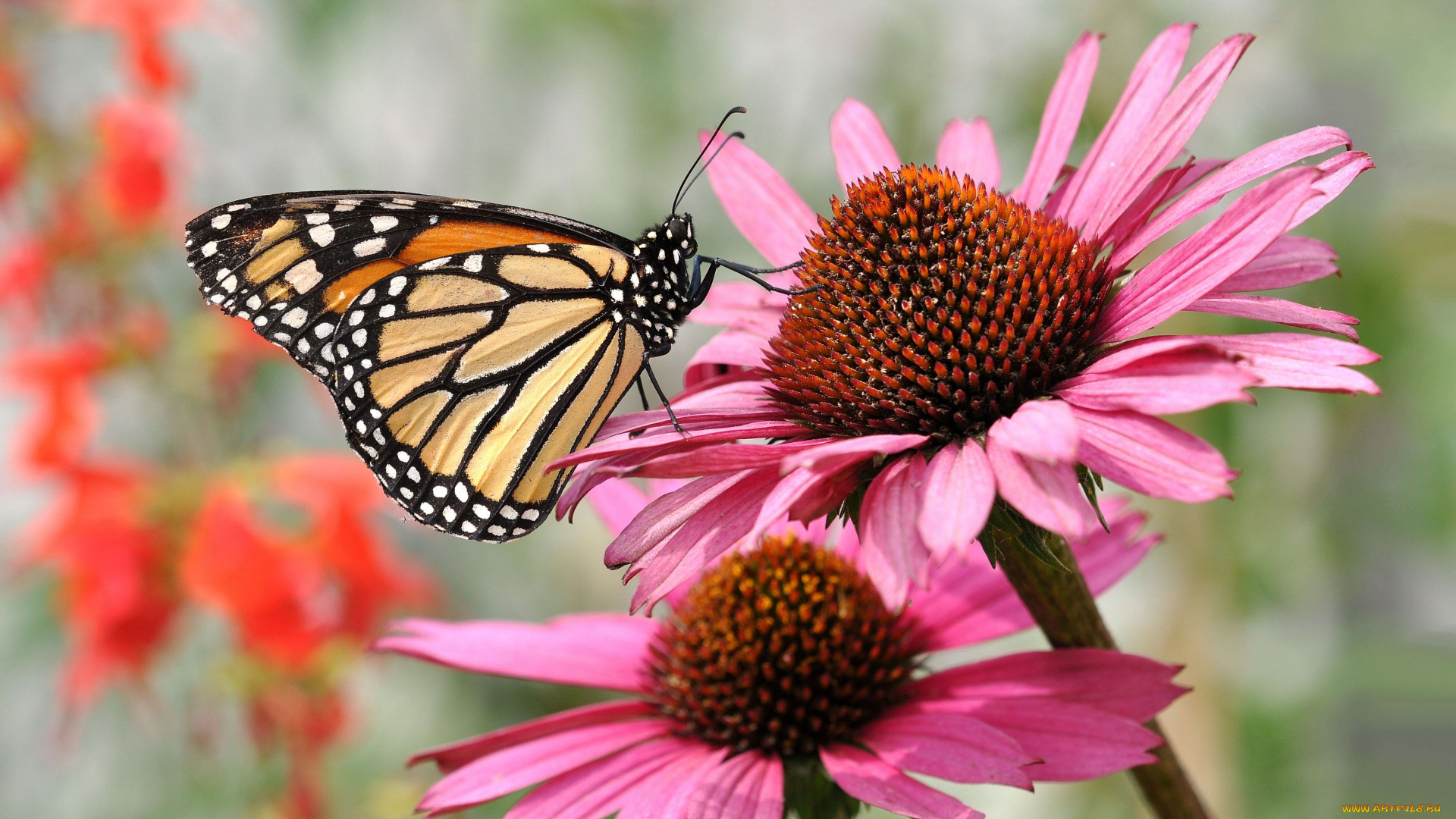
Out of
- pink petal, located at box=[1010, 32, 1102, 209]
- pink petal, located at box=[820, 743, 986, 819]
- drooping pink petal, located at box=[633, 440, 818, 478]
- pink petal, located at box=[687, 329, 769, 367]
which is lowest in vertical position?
pink petal, located at box=[820, 743, 986, 819]

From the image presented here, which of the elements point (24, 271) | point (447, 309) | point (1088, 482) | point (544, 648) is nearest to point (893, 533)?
point (1088, 482)

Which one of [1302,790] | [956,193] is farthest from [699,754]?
[1302,790]

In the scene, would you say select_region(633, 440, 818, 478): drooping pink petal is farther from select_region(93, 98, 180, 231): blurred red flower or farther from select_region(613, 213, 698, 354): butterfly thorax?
select_region(93, 98, 180, 231): blurred red flower

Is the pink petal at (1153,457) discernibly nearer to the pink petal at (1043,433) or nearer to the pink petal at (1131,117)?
the pink petal at (1043,433)

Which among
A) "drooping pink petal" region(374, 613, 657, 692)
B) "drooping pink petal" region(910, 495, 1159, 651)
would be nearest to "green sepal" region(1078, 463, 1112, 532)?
"drooping pink petal" region(910, 495, 1159, 651)

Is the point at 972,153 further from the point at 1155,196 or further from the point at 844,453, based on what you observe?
the point at 844,453

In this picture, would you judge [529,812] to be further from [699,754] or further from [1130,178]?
[1130,178]
